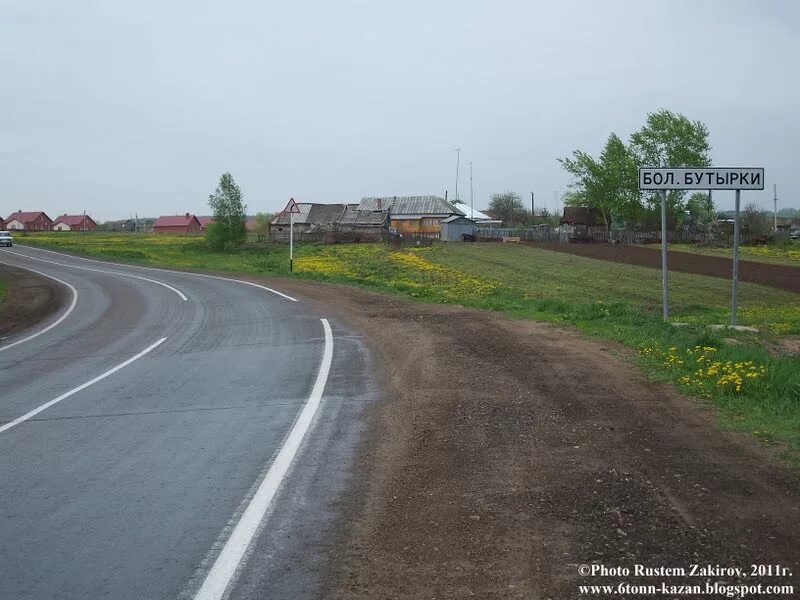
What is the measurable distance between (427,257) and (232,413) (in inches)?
1703

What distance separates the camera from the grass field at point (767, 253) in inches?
2226

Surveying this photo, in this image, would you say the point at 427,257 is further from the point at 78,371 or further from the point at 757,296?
the point at 78,371

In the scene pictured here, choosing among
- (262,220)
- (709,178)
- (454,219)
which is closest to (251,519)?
(709,178)

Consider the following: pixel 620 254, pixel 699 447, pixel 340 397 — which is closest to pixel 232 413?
pixel 340 397

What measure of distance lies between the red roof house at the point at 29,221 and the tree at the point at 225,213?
381ft

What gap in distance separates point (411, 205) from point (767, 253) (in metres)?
41.2

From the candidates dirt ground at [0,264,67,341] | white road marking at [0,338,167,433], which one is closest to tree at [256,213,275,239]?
dirt ground at [0,264,67,341]

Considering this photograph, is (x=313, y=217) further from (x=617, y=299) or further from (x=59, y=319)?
(x=59, y=319)

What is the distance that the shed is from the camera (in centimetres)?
8438

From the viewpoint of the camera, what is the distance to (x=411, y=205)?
9288cm

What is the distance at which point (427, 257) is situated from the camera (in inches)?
2036

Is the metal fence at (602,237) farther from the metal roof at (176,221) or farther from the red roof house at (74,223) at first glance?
the red roof house at (74,223)

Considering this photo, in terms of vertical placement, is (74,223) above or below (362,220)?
above

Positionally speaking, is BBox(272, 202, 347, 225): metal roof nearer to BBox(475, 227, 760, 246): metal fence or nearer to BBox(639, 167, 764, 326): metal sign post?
BBox(475, 227, 760, 246): metal fence
